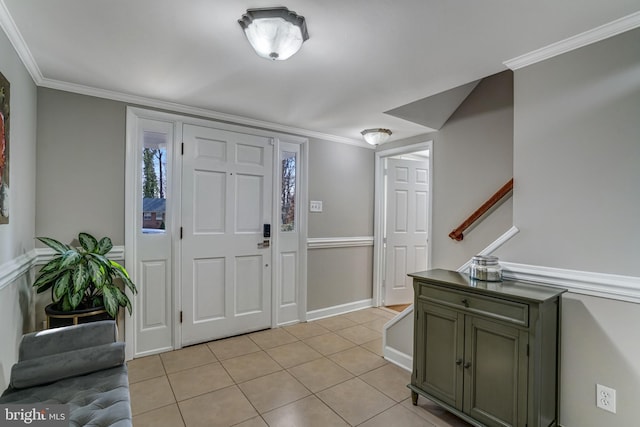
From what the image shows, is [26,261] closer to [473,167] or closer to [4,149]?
[4,149]

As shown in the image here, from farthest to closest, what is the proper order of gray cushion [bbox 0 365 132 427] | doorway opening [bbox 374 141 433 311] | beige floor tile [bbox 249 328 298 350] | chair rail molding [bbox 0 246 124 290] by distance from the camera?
doorway opening [bbox 374 141 433 311] < beige floor tile [bbox 249 328 298 350] < chair rail molding [bbox 0 246 124 290] < gray cushion [bbox 0 365 132 427]

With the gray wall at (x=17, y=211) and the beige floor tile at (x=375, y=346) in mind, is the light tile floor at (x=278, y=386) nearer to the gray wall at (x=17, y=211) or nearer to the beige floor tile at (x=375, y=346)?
the beige floor tile at (x=375, y=346)

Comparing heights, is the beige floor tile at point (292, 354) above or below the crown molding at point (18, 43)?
below

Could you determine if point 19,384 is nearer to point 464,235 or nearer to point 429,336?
point 429,336

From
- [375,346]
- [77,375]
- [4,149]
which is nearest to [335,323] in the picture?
[375,346]

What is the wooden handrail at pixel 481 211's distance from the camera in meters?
2.52

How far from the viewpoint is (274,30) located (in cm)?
154

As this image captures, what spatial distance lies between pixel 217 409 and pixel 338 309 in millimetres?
2116

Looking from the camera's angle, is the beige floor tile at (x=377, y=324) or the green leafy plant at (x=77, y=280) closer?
the green leafy plant at (x=77, y=280)

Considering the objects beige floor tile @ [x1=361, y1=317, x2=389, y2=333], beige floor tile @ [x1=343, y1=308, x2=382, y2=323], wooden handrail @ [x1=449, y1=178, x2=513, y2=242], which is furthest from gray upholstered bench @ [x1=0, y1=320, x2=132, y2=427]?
wooden handrail @ [x1=449, y1=178, x2=513, y2=242]

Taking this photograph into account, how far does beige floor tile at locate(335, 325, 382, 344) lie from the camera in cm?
317

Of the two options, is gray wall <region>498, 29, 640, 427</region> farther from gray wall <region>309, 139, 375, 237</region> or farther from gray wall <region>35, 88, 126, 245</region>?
gray wall <region>35, 88, 126, 245</region>

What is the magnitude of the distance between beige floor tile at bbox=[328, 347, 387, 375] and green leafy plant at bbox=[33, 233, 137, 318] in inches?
69.4

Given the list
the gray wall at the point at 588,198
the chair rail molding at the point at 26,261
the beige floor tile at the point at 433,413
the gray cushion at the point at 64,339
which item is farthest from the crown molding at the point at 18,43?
the beige floor tile at the point at 433,413
